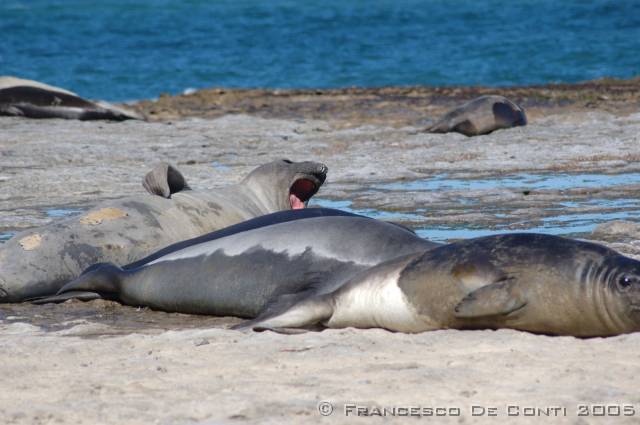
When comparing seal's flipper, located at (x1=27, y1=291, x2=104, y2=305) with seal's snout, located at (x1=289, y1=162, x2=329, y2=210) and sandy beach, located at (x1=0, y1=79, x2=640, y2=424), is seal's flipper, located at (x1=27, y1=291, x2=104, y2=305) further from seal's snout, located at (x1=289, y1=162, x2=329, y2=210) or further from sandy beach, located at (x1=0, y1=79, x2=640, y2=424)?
seal's snout, located at (x1=289, y1=162, x2=329, y2=210)

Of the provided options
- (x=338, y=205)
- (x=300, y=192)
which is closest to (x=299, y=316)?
(x=300, y=192)

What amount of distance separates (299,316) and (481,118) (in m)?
8.36

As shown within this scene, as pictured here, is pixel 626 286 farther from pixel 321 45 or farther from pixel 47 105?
pixel 321 45

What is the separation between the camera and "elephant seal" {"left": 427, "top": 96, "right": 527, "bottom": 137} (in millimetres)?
13172

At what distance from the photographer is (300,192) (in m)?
7.49

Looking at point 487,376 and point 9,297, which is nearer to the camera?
point 487,376

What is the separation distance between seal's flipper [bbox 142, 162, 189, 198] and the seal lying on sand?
109cm

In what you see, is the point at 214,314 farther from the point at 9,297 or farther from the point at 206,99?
the point at 206,99

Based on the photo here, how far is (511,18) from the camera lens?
4647 centimetres

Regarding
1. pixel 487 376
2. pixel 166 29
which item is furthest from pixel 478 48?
pixel 487 376

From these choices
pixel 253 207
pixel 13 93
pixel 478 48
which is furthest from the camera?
pixel 478 48

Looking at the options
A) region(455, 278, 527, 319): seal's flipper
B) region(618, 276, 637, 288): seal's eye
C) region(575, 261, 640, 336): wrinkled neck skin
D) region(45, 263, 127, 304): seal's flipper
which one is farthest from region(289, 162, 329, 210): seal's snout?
region(618, 276, 637, 288): seal's eye

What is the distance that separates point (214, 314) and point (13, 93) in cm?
984

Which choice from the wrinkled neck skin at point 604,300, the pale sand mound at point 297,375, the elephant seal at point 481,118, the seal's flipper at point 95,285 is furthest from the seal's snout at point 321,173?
the elephant seal at point 481,118
